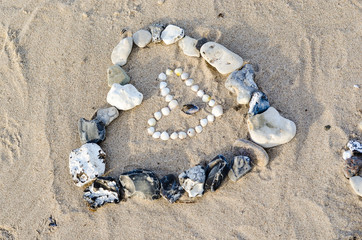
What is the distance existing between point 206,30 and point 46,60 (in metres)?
1.86

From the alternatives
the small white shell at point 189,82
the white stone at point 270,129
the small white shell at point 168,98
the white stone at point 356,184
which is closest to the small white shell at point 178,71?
the small white shell at point 189,82

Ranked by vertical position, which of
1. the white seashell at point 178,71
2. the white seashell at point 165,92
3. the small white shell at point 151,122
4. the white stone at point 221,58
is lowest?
the small white shell at point 151,122

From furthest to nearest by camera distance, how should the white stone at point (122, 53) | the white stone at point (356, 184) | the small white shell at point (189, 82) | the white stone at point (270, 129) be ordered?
1. the white stone at point (122, 53)
2. the small white shell at point (189, 82)
3. the white stone at point (270, 129)
4. the white stone at point (356, 184)

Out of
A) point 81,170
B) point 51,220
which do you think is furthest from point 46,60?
point 51,220

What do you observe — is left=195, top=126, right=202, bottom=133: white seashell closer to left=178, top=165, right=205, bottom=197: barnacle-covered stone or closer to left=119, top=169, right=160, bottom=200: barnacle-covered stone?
left=178, top=165, right=205, bottom=197: barnacle-covered stone

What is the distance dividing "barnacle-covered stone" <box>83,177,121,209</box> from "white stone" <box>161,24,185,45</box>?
1.68 m

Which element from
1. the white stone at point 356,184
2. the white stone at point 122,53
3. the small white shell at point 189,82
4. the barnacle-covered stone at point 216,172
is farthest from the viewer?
the white stone at point 122,53

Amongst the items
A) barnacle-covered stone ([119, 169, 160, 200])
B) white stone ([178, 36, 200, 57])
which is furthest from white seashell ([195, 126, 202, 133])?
white stone ([178, 36, 200, 57])

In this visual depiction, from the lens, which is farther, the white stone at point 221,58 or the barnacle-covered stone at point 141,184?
the white stone at point 221,58

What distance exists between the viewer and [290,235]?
126 inches

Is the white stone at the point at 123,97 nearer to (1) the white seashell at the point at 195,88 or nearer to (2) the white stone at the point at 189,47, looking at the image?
(1) the white seashell at the point at 195,88

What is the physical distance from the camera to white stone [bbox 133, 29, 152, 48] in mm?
4066

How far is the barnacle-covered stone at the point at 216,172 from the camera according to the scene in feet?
11.1

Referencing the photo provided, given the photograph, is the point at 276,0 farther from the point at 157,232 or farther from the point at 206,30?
the point at 157,232
